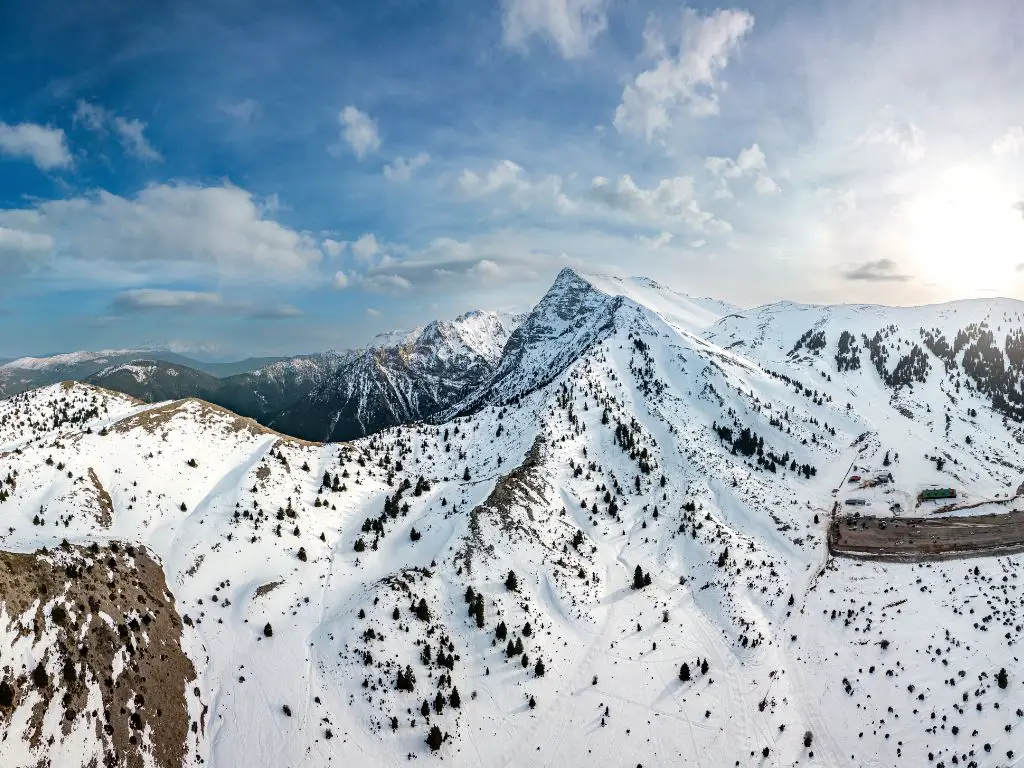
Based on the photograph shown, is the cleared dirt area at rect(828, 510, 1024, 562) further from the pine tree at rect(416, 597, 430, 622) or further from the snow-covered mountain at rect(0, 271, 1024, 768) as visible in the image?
the pine tree at rect(416, 597, 430, 622)

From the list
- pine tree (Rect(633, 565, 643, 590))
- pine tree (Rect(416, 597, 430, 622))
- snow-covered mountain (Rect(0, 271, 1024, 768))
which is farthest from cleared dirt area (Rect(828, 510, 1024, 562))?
pine tree (Rect(416, 597, 430, 622))

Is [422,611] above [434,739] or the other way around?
above

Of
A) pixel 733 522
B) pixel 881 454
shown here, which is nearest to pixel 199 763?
pixel 733 522

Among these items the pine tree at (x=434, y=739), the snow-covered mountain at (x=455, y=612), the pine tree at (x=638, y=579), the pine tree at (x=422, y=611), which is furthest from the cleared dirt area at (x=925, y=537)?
the pine tree at (x=434, y=739)

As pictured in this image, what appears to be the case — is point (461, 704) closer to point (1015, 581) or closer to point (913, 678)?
point (913, 678)

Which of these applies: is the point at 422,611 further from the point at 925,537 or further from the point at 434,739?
the point at 925,537

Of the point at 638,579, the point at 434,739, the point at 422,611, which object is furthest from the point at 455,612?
the point at 638,579

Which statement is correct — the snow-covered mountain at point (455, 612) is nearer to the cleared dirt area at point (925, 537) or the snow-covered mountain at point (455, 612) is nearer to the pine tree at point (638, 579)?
the pine tree at point (638, 579)
